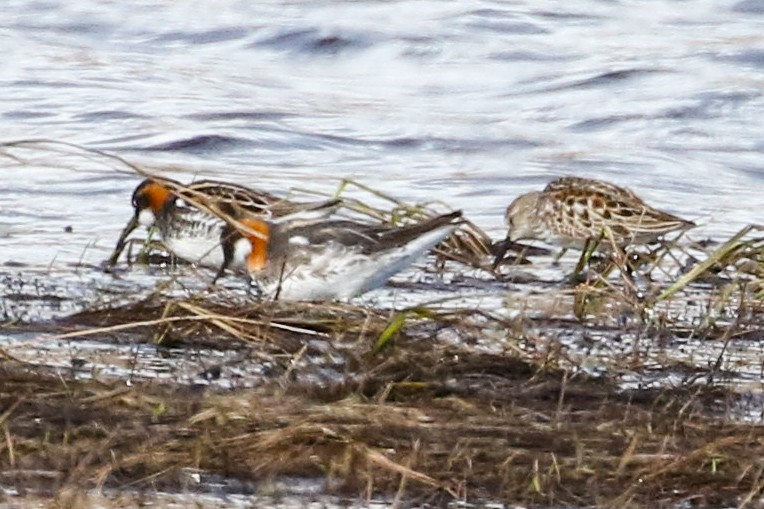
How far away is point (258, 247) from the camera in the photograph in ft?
28.2

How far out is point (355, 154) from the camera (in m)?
14.7

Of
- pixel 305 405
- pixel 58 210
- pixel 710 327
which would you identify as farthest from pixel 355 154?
pixel 305 405

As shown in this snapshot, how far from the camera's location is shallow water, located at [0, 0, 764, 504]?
12500 mm

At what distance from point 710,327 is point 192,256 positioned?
8.86ft

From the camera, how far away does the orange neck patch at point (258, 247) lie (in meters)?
8.52

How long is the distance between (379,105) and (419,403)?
10.3 m

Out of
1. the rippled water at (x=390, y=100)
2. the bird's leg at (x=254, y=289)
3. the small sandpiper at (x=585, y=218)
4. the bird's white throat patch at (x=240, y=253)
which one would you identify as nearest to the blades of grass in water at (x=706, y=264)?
the small sandpiper at (x=585, y=218)

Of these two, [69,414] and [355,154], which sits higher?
[69,414]

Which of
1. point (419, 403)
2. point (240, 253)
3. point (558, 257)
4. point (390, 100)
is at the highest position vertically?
point (419, 403)

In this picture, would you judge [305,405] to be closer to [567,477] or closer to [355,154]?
[567,477]

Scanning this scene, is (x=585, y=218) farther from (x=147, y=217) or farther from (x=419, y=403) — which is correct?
(x=419, y=403)

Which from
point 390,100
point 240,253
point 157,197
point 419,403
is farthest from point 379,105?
point 419,403

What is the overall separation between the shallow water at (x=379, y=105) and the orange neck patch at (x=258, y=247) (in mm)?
630

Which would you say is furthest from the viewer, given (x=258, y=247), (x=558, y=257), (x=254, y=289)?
(x=558, y=257)
